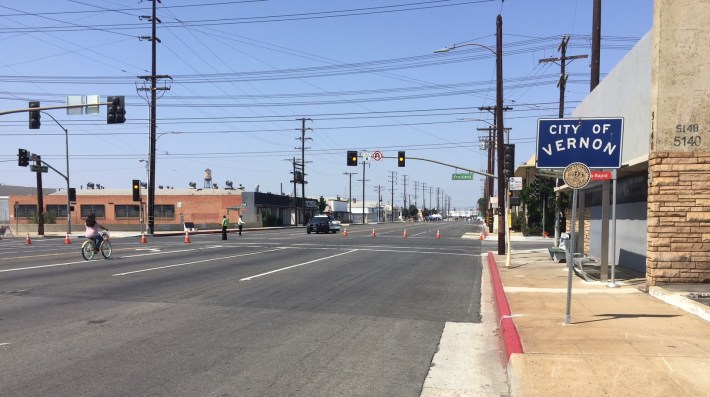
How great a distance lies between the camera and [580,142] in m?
8.59

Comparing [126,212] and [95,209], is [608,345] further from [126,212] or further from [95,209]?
[95,209]

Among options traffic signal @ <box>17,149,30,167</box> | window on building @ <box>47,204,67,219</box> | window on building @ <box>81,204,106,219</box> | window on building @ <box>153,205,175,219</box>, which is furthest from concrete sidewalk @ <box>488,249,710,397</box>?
window on building @ <box>47,204,67,219</box>

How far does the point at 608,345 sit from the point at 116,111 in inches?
975

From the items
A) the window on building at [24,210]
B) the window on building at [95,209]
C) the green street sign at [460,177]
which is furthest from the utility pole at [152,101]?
the window on building at [24,210]

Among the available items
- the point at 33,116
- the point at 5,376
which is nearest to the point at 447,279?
the point at 5,376

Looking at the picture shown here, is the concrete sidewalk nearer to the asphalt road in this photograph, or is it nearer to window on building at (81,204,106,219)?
the asphalt road

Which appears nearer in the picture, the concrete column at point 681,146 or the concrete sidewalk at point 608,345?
A: the concrete sidewalk at point 608,345

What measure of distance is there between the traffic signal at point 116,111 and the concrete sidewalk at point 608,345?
21.0 meters

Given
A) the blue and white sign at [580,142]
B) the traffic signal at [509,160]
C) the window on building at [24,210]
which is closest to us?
the blue and white sign at [580,142]

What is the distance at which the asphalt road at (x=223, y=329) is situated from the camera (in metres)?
5.96

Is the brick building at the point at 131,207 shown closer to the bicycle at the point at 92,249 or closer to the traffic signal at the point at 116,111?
the traffic signal at the point at 116,111

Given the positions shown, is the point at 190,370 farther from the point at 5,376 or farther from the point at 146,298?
the point at 146,298

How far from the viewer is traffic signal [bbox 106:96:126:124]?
2622 cm

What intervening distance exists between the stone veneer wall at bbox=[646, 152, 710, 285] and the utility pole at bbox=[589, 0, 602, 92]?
41.1ft
